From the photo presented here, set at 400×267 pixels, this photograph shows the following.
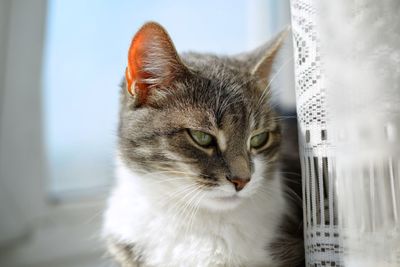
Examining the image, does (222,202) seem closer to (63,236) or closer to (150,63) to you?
(150,63)

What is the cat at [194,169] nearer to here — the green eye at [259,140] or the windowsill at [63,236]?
the green eye at [259,140]

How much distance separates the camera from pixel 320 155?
0.84m

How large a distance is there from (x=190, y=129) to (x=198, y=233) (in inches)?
9.7

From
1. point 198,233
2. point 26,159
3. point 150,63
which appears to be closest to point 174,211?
point 198,233

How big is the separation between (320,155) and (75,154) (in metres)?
1.19

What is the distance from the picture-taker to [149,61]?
39.6 inches

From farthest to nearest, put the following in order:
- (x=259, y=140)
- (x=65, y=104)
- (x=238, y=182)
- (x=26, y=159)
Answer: (x=65, y=104) < (x=26, y=159) < (x=259, y=140) < (x=238, y=182)

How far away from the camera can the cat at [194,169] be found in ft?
3.22

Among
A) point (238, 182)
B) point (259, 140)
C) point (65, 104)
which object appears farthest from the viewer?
point (65, 104)

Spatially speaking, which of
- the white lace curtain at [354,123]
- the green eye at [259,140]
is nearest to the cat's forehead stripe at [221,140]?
the green eye at [259,140]

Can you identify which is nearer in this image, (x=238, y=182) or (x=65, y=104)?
(x=238, y=182)

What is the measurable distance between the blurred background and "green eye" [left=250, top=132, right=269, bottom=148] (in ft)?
1.37

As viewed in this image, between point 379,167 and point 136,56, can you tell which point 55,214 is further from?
point 379,167

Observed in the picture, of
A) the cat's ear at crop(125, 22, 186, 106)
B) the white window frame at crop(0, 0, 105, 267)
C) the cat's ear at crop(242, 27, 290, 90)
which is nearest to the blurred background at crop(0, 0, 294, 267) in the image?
the white window frame at crop(0, 0, 105, 267)
